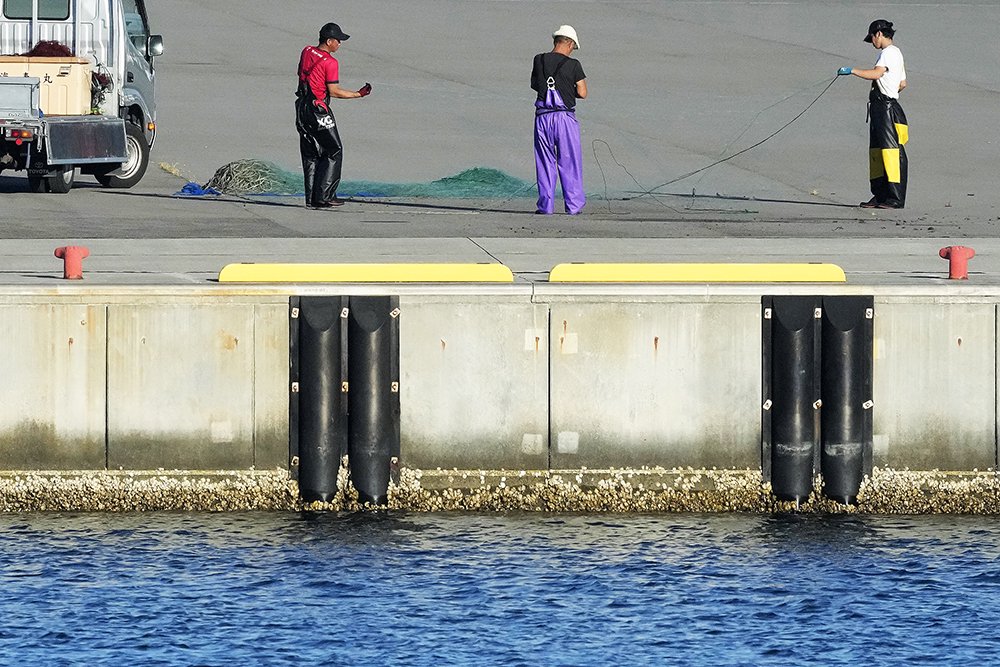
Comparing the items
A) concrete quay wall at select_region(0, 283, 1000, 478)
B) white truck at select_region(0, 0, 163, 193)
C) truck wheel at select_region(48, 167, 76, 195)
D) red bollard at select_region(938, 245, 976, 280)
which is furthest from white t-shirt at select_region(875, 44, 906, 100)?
truck wheel at select_region(48, 167, 76, 195)

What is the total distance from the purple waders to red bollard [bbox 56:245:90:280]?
6.54m

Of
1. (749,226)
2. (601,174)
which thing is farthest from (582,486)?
(601,174)

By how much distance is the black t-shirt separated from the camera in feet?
62.8

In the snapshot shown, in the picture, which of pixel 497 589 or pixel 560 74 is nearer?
pixel 497 589

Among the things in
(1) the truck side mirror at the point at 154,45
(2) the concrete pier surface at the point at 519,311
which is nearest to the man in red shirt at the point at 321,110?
(2) the concrete pier surface at the point at 519,311

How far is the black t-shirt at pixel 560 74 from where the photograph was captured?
1914 centimetres

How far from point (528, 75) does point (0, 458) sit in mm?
19752

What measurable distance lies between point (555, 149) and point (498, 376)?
657cm

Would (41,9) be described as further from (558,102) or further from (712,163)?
(712,163)

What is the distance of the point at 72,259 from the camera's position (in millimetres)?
13352

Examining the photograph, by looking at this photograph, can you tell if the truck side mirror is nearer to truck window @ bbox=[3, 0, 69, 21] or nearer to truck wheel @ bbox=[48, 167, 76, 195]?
truck window @ bbox=[3, 0, 69, 21]

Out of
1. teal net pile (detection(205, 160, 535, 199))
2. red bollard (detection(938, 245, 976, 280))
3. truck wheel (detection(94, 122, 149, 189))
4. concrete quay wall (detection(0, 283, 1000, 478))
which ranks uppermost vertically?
truck wheel (detection(94, 122, 149, 189))

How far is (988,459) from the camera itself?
1325 cm

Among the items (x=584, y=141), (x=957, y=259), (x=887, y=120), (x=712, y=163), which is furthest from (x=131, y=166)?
(x=957, y=259)
